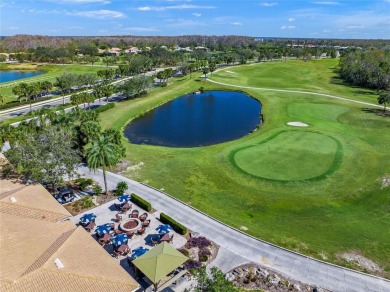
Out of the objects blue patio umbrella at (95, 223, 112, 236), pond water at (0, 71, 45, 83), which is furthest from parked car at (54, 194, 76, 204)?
pond water at (0, 71, 45, 83)

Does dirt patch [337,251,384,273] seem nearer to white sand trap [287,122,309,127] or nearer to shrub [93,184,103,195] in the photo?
Result: shrub [93,184,103,195]

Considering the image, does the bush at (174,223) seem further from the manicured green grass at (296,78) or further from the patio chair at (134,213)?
the manicured green grass at (296,78)

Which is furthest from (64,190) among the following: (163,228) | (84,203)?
(163,228)

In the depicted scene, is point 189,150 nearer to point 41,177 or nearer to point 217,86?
point 41,177

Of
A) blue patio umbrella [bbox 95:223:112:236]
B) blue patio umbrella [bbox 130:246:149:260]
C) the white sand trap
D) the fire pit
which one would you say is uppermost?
the white sand trap

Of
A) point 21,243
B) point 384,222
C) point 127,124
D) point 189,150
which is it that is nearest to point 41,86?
point 127,124

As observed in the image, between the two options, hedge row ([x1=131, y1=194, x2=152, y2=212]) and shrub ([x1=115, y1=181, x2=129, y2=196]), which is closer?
hedge row ([x1=131, y1=194, x2=152, y2=212])

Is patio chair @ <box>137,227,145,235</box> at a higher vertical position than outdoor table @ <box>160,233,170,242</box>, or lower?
lower
